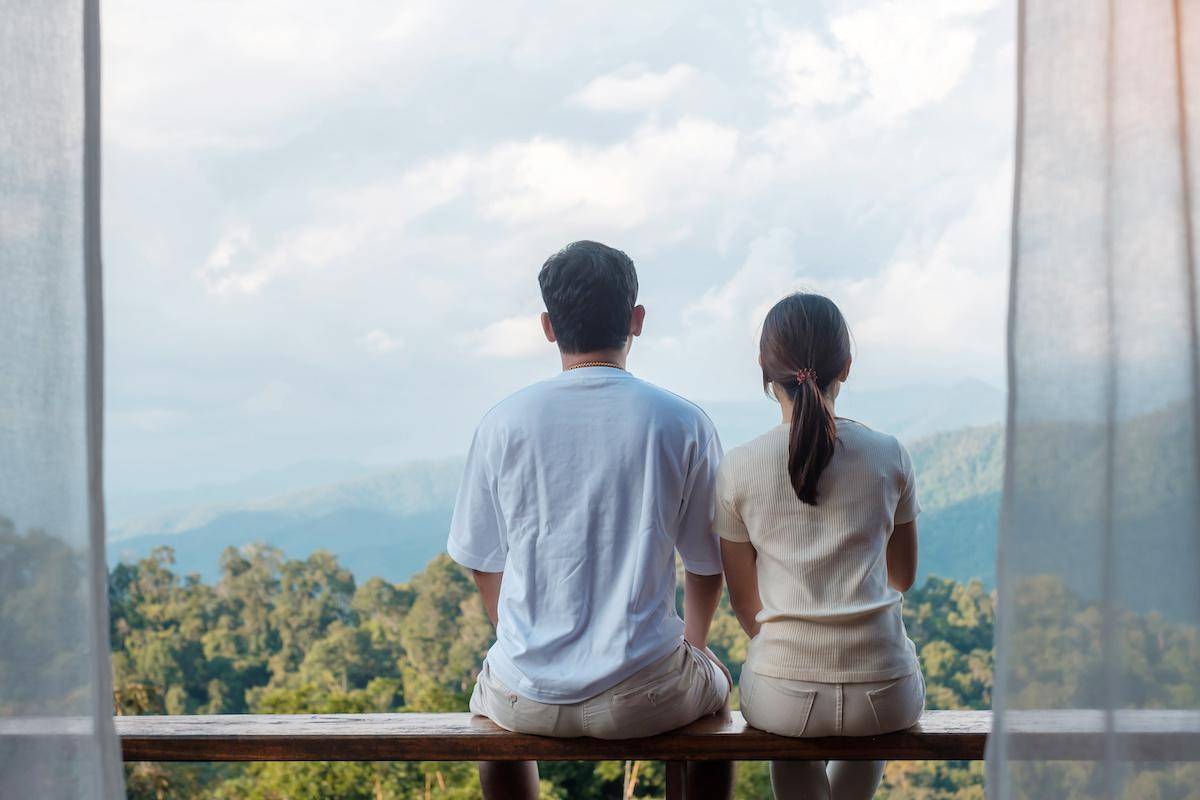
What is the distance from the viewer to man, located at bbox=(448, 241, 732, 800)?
1652mm

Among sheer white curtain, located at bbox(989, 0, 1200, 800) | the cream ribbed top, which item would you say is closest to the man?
the cream ribbed top

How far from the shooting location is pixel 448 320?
24812mm

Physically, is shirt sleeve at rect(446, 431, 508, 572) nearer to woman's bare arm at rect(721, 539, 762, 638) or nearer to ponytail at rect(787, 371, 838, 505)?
woman's bare arm at rect(721, 539, 762, 638)

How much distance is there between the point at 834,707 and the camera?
1634 mm

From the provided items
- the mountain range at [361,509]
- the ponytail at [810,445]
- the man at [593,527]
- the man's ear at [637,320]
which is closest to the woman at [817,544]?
the ponytail at [810,445]

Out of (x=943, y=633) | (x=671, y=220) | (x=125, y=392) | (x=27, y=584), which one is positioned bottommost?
(x=943, y=633)

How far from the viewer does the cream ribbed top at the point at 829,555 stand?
163 cm

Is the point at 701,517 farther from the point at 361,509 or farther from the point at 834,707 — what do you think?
the point at 361,509

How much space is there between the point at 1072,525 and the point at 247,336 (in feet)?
82.5

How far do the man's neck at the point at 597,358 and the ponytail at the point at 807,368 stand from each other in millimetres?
229

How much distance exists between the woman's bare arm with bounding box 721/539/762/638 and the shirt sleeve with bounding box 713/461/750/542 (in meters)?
0.02

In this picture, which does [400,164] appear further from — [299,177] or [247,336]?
[247,336]

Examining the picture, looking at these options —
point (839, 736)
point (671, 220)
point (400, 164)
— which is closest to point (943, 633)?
point (839, 736)

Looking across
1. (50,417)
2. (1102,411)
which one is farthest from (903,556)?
(50,417)
